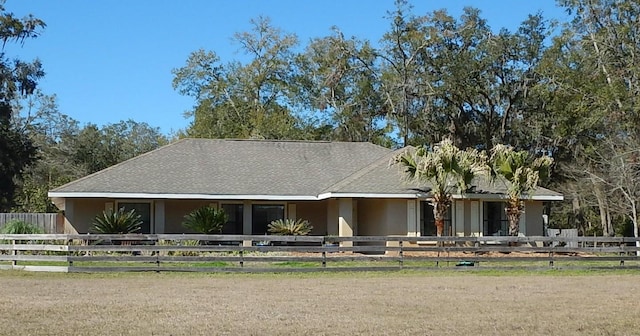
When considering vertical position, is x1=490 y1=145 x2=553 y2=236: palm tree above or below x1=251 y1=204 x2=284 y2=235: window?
above

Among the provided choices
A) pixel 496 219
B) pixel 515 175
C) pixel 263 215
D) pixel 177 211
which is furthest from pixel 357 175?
pixel 177 211

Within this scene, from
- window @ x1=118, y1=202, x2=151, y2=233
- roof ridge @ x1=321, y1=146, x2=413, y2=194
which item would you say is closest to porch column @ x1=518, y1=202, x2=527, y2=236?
roof ridge @ x1=321, y1=146, x2=413, y2=194

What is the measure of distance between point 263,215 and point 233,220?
115cm

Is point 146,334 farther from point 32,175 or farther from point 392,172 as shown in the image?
point 32,175

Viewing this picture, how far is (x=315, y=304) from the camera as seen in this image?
48.3 ft

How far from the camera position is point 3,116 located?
4741cm

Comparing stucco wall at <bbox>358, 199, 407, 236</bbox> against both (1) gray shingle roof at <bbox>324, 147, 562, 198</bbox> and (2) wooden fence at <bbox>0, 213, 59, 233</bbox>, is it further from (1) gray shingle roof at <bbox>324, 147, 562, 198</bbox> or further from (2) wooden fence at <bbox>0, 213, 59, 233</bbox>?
(2) wooden fence at <bbox>0, 213, 59, 233</bbox>

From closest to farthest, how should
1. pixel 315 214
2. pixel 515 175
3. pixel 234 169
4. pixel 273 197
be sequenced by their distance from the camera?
pixel 515 175, pixel 273 197, pixel 315 214, pixel 234 169

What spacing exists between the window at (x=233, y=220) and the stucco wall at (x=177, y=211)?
81 centimetres

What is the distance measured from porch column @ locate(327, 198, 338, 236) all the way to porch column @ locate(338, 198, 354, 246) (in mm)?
1328

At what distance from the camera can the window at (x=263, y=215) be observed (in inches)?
1271

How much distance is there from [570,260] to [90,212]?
55.9 feet

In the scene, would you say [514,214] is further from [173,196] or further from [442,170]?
[173,196]

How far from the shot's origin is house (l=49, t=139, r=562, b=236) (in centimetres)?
2991
